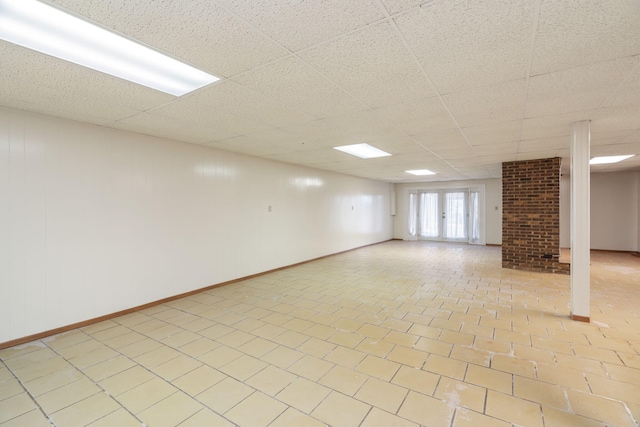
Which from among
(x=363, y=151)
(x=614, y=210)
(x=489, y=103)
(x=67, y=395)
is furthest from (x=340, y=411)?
(x=614, y=210)

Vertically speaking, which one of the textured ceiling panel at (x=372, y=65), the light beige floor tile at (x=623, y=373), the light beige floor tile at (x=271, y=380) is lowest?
the light beige floor tile at (x=271, y=380)

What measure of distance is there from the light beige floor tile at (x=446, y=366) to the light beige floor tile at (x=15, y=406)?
2992mm

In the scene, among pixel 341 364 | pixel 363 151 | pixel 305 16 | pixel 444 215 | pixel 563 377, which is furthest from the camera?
pixel 444 215

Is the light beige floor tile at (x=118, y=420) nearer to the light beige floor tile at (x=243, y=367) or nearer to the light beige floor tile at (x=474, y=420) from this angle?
the light beige floor tile at (x=243, y=367)

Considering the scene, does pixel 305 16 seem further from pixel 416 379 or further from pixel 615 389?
pixel 615 389

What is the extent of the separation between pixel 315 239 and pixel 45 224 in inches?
203

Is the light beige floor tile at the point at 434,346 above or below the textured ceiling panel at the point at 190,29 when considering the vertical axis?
below

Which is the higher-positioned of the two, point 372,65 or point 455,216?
point 372,65

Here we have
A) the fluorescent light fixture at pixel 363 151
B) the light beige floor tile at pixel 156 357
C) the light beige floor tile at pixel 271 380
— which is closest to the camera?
the light beige floor tile at pixel 271 380

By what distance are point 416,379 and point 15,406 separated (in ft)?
9.67

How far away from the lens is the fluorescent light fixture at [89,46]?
1588mm

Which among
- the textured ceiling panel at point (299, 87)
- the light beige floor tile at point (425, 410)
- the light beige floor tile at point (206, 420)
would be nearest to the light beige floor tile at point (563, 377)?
the light beige floor tile at point (425, 410)

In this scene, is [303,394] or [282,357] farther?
[282,357]

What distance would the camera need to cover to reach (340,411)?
1.93 m
